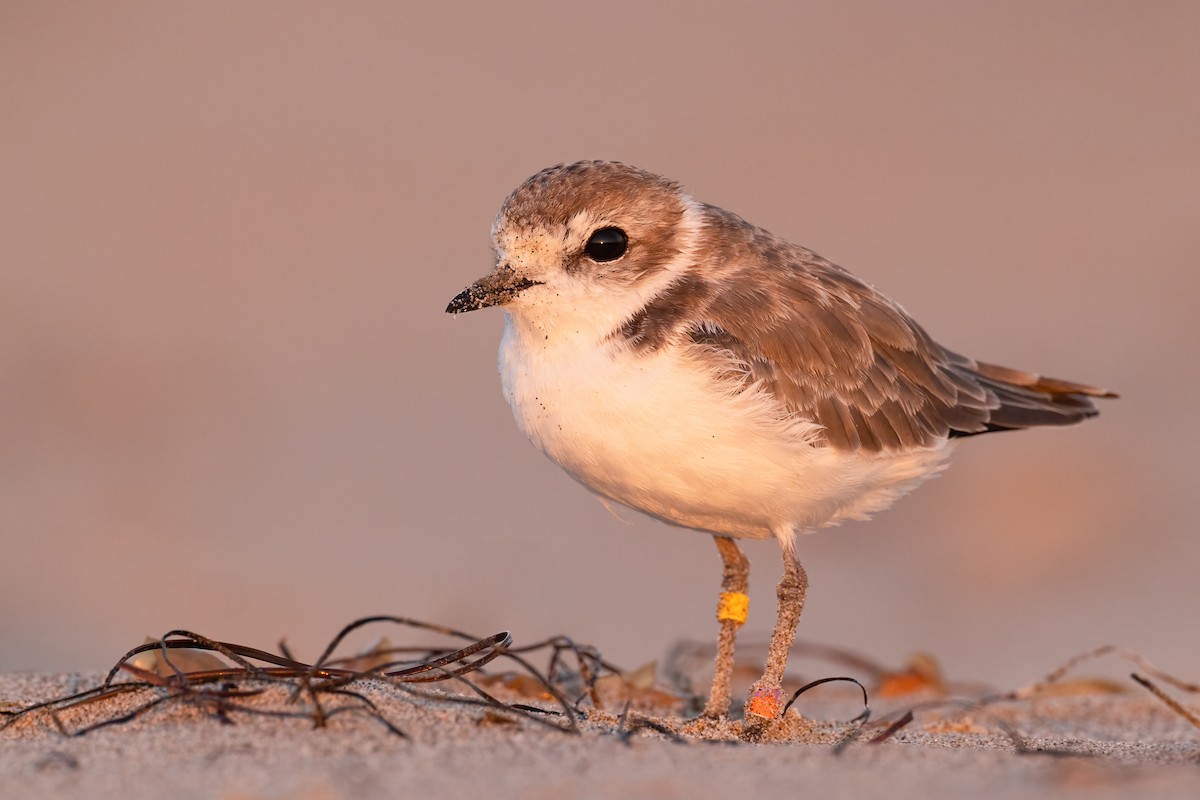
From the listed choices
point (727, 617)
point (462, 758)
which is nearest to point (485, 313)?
point (727, 617)

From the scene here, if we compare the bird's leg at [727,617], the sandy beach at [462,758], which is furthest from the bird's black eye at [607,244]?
the sandy beach at [462,758]

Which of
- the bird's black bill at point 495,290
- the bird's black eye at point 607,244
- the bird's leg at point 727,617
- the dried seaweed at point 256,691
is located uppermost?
the bird's black eye at point 607,244

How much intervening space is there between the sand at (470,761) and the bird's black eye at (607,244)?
1.50 meters

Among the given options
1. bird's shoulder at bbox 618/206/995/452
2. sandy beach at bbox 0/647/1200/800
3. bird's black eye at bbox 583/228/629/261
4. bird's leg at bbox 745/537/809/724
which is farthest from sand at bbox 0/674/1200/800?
bird's black eye at bbox 583/228/629/261

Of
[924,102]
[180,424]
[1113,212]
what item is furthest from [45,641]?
[924,102]

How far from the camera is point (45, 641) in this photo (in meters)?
7.77

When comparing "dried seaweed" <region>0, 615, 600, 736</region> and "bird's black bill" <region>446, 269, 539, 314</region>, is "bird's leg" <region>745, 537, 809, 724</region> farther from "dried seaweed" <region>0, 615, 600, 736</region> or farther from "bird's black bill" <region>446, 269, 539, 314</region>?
"bird's black bill" <region>446, 269, 539, 314</region>

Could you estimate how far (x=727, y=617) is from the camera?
5250 millimetres

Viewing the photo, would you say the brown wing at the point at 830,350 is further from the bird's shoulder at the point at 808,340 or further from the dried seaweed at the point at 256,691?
the dried seaweed at the point at 256,691

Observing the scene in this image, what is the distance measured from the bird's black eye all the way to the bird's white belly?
0.33 m

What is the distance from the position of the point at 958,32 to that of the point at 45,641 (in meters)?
12.4

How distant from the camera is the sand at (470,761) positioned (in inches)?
123

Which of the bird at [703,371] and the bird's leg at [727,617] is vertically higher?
the bird at [703,371]

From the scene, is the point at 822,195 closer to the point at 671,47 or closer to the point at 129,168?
the point at 671,47
